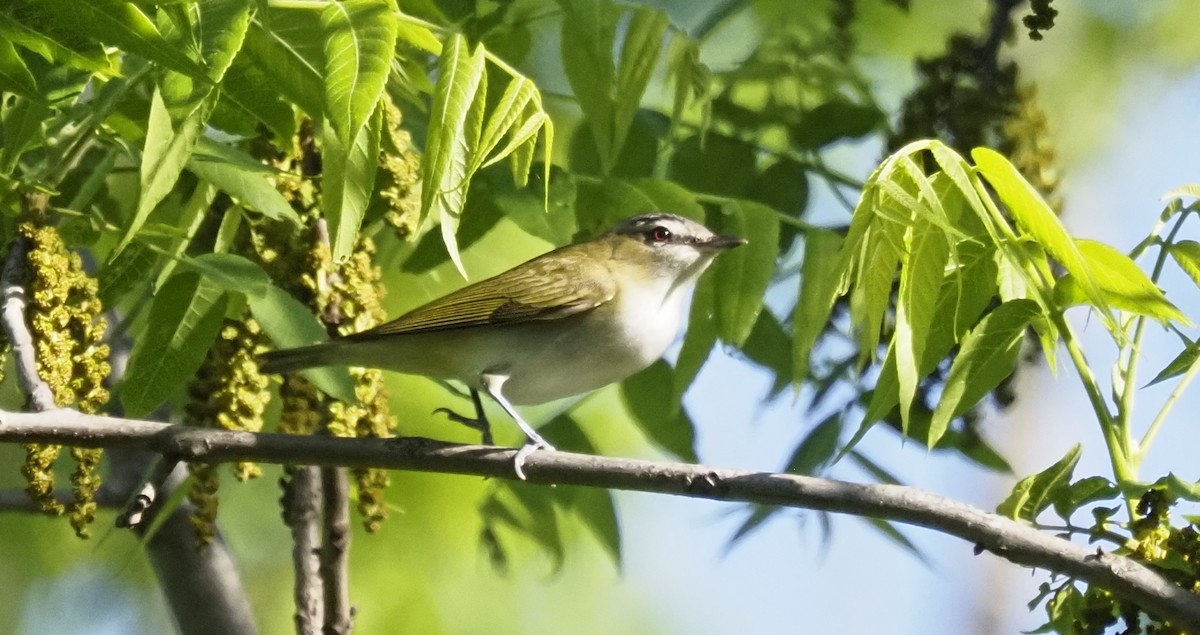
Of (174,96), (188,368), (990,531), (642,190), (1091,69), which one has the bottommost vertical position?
(990,531)

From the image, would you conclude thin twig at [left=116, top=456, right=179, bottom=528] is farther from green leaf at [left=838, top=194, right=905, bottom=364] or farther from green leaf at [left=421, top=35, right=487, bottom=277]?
green leaf at [left=838, top=194, right=905, bottom=364]

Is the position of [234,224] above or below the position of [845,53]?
below

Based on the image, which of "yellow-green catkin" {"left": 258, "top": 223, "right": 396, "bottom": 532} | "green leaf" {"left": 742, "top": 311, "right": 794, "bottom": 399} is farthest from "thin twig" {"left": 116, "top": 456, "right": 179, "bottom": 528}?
"green leaf" {"left": 742, "top": 311, "right": 794, "bottom": 399}

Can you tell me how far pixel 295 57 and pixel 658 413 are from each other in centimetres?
197

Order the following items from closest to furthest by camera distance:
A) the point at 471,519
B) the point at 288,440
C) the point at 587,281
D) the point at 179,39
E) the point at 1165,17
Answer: the point at 179,39
the point at 288,440
the point at 587,281
the point at 471,519
the point at 1165,17

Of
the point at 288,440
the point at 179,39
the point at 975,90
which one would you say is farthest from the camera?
the point at 975,90

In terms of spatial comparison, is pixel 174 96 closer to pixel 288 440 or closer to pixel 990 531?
pixel 288 440

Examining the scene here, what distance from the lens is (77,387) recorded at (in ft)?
9.21

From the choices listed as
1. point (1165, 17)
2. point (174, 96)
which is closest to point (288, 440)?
point (174, 96)

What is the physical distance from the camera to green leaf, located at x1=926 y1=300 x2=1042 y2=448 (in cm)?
270

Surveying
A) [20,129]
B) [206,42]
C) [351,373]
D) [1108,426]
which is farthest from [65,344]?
[1108,426]

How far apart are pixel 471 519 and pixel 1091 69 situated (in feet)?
18.3

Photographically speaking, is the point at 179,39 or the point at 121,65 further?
the point at 121,65

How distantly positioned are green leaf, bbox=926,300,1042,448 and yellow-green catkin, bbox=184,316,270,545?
1762mm
